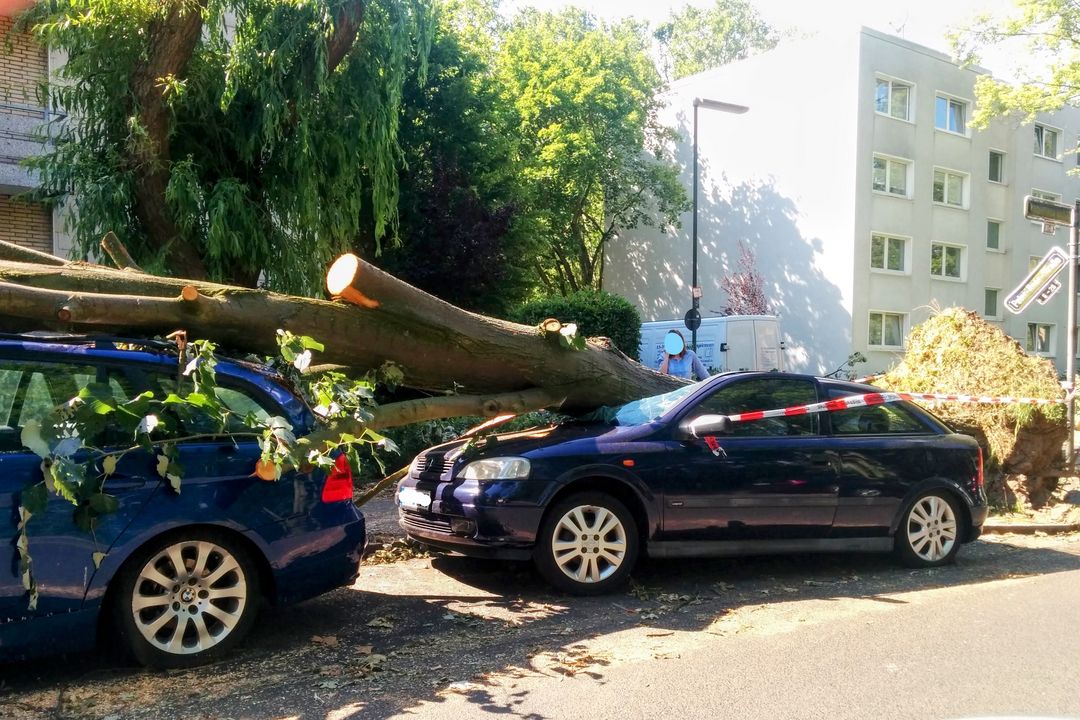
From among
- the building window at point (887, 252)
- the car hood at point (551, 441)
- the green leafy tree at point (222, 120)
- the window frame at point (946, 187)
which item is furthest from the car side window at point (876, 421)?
the window frame at point (946, 187)

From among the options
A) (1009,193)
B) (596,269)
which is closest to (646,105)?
(596,269)

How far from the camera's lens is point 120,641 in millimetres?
4578

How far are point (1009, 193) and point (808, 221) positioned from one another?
7962 millimetres

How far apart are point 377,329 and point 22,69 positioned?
37.7 feet

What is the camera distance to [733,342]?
2211 cm

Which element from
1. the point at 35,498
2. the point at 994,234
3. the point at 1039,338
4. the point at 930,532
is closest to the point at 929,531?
the point at 930,532

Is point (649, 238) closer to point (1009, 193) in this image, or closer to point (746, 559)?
point (1009, 193)

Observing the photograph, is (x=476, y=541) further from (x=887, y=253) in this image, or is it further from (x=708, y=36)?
(x=708, y=36)

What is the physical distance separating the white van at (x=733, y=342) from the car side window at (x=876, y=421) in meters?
14.1

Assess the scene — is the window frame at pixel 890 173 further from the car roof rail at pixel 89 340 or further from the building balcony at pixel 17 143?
the car roof rail at pixel 89 340

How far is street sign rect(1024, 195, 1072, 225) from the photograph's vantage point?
11.0 meters

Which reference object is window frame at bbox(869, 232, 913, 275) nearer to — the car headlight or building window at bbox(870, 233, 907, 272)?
building window at bbox(870, 233, 907, 272)

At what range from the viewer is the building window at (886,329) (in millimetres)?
29094

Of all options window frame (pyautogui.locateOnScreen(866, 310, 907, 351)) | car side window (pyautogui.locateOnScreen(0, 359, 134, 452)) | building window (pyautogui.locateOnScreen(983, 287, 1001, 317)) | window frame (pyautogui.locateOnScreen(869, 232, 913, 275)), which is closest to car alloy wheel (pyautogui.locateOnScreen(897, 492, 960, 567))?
car side window (pyautogui.locateOnScreen(0, 359, 134, 452))
